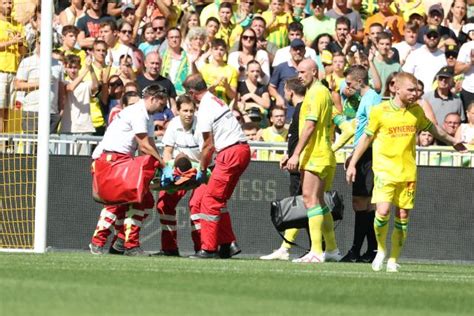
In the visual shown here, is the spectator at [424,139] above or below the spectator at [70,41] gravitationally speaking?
below

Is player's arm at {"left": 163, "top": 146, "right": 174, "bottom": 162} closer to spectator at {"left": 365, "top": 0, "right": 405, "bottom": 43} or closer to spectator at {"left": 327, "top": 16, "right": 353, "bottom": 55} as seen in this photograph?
spectator at {"left": 327, "top": 16, "right": 353, "bottom": 55}

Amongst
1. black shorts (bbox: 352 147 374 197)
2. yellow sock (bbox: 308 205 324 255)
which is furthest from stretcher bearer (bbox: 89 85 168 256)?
black shorts (bbox: 352 147 374 197)

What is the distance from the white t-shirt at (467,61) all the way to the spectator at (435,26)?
56cm

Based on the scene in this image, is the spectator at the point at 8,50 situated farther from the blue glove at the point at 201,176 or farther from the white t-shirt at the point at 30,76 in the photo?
the blue glove at the point at 201,176

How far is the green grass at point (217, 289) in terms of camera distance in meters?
9.68

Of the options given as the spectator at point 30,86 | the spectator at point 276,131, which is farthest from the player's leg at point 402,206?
the spectator at point 276,131

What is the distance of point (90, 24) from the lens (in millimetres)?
23875

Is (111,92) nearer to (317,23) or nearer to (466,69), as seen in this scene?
(317,23)

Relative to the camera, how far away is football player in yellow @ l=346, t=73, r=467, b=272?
14641 millimetres

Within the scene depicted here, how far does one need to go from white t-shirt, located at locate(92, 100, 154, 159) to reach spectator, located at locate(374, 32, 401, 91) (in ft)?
18.0

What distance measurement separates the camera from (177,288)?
11.2 meters

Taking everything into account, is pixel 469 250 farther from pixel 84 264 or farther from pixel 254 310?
pixel 254 310

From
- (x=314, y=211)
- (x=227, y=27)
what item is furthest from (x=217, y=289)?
(x=227, y=27)

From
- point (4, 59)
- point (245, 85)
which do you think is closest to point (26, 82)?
point (4, 59)
